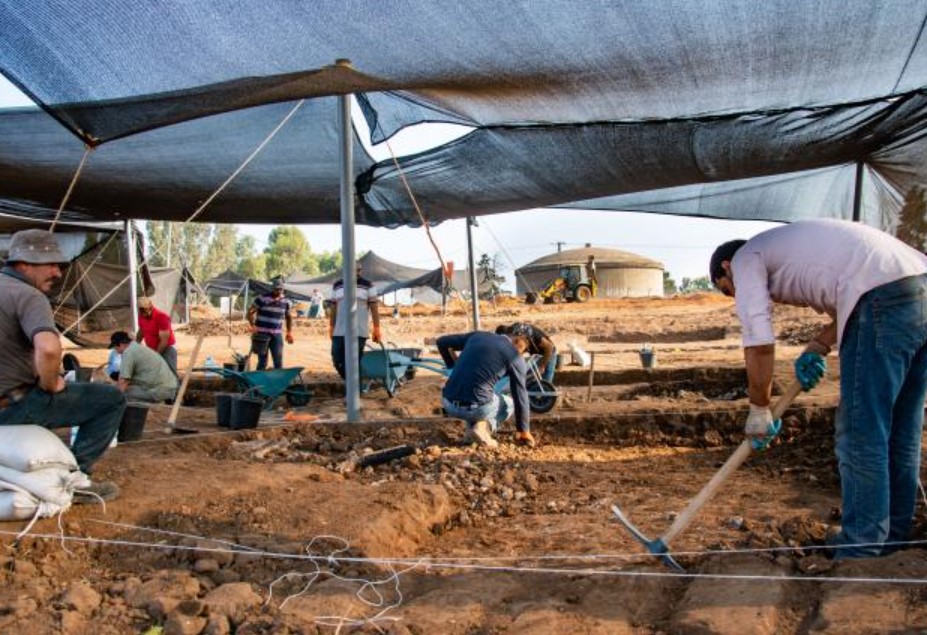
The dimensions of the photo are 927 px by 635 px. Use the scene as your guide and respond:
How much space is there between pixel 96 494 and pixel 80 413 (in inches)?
15.1

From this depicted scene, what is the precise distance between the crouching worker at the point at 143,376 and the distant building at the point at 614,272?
30.2 meters

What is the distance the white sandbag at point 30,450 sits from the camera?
9.80 ft

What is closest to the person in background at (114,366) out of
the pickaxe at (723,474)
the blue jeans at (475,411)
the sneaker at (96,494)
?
the blue jeans at (475,411)

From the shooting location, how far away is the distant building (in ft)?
120

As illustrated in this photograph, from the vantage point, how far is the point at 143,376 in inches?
244

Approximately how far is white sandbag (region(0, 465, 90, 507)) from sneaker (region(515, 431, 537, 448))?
3043mm

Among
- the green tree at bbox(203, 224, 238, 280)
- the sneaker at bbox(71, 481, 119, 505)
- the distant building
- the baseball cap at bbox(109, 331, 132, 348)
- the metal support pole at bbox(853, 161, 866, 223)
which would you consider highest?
the green tree at bbox(203, 224, 238, 280)

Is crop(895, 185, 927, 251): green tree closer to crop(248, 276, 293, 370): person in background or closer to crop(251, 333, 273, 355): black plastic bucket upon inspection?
crop(248, 276, 293, 370): person in background

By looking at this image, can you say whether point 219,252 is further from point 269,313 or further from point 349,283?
point 349,283

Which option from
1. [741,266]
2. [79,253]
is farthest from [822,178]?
[79,253]

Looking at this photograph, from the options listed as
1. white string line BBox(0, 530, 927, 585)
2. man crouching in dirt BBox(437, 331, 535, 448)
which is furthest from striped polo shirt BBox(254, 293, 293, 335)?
white string line BBox(0, 530, 927, 585)

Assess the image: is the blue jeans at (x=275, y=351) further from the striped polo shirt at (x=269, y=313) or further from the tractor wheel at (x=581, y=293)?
the tractor wheel at (x=581, y=293)

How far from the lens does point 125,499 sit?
3457 mm

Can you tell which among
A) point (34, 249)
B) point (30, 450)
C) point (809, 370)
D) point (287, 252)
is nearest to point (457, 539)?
point (809, 370)
